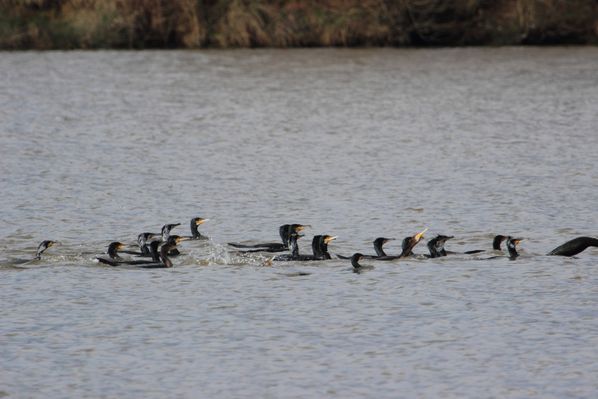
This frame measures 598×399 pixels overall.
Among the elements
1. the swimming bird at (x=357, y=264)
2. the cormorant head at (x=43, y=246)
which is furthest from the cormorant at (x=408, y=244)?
the cormorant head at (x=43, y=246)

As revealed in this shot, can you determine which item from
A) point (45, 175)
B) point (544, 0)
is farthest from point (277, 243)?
point (544, 0)

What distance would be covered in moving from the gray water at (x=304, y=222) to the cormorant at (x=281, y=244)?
0.17m

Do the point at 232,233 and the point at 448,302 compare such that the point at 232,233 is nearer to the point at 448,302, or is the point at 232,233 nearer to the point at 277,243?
the point at 277,243

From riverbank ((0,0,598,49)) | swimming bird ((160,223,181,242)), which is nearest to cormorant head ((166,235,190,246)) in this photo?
swimming bird ((160,223,181,242))

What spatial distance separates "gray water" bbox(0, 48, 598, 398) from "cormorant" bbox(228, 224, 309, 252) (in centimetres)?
17

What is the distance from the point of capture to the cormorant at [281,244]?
10594mm

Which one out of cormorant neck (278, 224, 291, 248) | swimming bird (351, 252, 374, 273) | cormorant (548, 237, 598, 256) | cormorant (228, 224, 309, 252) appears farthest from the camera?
cormorant neck (278, 224, 291, 248)

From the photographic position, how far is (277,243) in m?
10.8

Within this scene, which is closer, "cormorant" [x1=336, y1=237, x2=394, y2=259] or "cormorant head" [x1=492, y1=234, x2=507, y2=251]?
"cormorant" [x1=336, y1=237, x2=394, y2=259]

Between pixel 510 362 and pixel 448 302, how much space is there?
4.87 ft

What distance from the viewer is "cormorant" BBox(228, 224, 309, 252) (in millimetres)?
10594

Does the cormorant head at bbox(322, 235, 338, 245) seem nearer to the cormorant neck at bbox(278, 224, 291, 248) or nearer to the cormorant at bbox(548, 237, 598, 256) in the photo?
the cormorant neck at bbox(278, 224, 291, 248)

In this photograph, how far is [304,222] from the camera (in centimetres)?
1195

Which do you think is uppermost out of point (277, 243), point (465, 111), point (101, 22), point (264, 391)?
point (101, 22)
